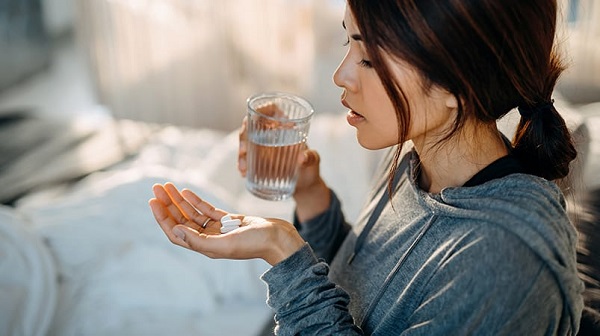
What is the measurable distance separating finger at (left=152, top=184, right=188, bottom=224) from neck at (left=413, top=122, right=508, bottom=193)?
39 centimetres

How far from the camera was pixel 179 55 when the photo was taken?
3.43 metres

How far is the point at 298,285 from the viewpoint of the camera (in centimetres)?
93

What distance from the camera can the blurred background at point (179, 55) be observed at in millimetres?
3092

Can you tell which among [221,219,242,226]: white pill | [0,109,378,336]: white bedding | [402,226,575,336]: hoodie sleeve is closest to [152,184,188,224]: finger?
[221,219,242,226]: white pill

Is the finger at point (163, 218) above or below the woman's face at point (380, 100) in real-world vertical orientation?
below

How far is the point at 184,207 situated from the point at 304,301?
0.26 metres

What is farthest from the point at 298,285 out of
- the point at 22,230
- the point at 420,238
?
the point at 22,230

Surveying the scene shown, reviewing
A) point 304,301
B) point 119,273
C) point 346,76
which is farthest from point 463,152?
point 119,273

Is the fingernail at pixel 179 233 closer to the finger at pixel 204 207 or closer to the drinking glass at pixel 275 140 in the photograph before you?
the finger at pixel 204 207

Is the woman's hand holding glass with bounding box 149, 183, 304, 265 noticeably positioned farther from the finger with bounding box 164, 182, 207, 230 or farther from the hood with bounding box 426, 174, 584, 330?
the hood with bounding box 426, 174, 584, 330

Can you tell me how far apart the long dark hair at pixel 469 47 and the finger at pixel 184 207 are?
345mm

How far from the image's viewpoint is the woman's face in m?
0.90

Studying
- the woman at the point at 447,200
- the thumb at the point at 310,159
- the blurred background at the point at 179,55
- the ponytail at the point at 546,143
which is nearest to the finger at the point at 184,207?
the woman at the point at 447,200

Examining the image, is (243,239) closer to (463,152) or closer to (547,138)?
(463,152)
